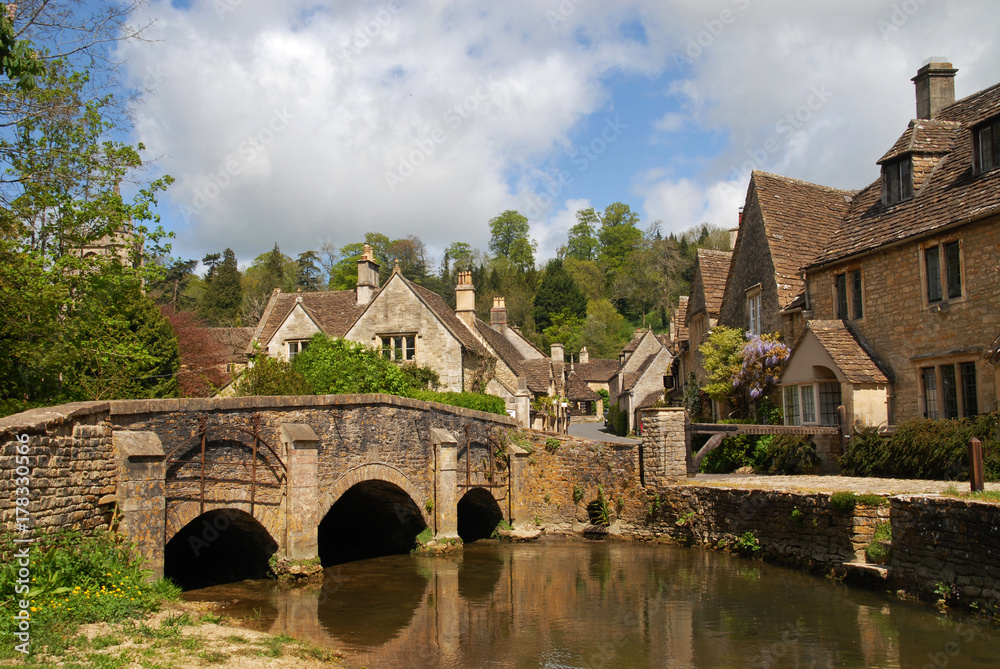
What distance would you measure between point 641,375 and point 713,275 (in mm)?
23795

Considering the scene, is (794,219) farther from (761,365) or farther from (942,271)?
(942,271)

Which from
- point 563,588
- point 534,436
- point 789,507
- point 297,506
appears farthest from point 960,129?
point 297,506

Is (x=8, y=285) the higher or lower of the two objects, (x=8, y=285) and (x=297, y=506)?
the higher

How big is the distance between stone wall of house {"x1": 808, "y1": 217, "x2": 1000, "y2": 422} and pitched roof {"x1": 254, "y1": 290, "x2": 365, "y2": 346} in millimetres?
21334

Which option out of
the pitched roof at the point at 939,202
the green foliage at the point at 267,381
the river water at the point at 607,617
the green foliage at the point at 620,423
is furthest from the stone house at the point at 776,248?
the green foliage at the point at 620,423

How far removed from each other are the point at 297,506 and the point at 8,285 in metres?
6.24

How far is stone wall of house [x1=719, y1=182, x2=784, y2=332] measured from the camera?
2328 cm

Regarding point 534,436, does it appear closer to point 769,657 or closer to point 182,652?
point 769,657

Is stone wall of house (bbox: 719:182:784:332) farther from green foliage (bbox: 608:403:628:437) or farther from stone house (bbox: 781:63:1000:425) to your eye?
green foliage (bbox: 608:403:628:437)

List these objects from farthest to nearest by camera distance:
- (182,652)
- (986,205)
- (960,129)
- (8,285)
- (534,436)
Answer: (534,436) < (960,129) < (986,205) < (8,285) < (182,652)

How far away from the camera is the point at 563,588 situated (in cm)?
1487

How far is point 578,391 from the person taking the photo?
68.3 meters

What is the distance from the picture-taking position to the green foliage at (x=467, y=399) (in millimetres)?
28406

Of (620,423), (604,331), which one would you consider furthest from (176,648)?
A: (604,331)
